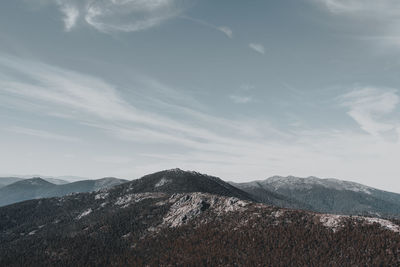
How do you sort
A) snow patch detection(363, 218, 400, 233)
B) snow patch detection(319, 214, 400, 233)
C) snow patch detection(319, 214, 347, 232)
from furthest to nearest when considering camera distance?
snow patch detection(319, 214, 347, 232) < snow patch detection(319, 214, 400, 233) < snow patch detection(363, 218, 400, 233)

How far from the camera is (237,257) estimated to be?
138 m

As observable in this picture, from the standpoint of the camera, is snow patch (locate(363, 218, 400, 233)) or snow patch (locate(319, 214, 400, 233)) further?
snow patch (locate(319, 214, 400, 233))

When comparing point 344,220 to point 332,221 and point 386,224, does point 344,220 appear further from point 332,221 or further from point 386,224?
point 386,224

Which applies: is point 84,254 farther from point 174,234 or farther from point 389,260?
point 389,260

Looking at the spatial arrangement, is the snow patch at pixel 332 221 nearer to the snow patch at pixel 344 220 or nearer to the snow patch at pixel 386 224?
the snow patch at pixel 344 220

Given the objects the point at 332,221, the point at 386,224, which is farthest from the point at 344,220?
the point at 386,224

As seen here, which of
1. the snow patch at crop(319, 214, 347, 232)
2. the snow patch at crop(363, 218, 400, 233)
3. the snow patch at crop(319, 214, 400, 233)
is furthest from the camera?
the snow patch at crop(319, 214, 347, 232)

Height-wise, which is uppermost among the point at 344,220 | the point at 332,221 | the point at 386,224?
the point at 386,224

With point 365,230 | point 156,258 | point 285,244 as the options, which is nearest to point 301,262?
point 285,244

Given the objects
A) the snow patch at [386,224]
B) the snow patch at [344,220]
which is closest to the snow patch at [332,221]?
the snow patch at [344,220]

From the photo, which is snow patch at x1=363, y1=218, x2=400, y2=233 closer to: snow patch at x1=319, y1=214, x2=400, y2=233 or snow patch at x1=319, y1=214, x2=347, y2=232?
snow patch at x1=319, y1=214, x2=400, y2=233

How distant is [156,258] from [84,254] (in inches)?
2998

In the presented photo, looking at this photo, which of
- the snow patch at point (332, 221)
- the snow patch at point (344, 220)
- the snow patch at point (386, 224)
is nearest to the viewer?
the snow patch at point (386, 224)

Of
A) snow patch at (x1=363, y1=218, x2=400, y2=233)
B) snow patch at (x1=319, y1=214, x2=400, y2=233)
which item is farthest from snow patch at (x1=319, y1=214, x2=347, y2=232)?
snow patch at (x1=363, y1=218, x2=400, y2=233)
